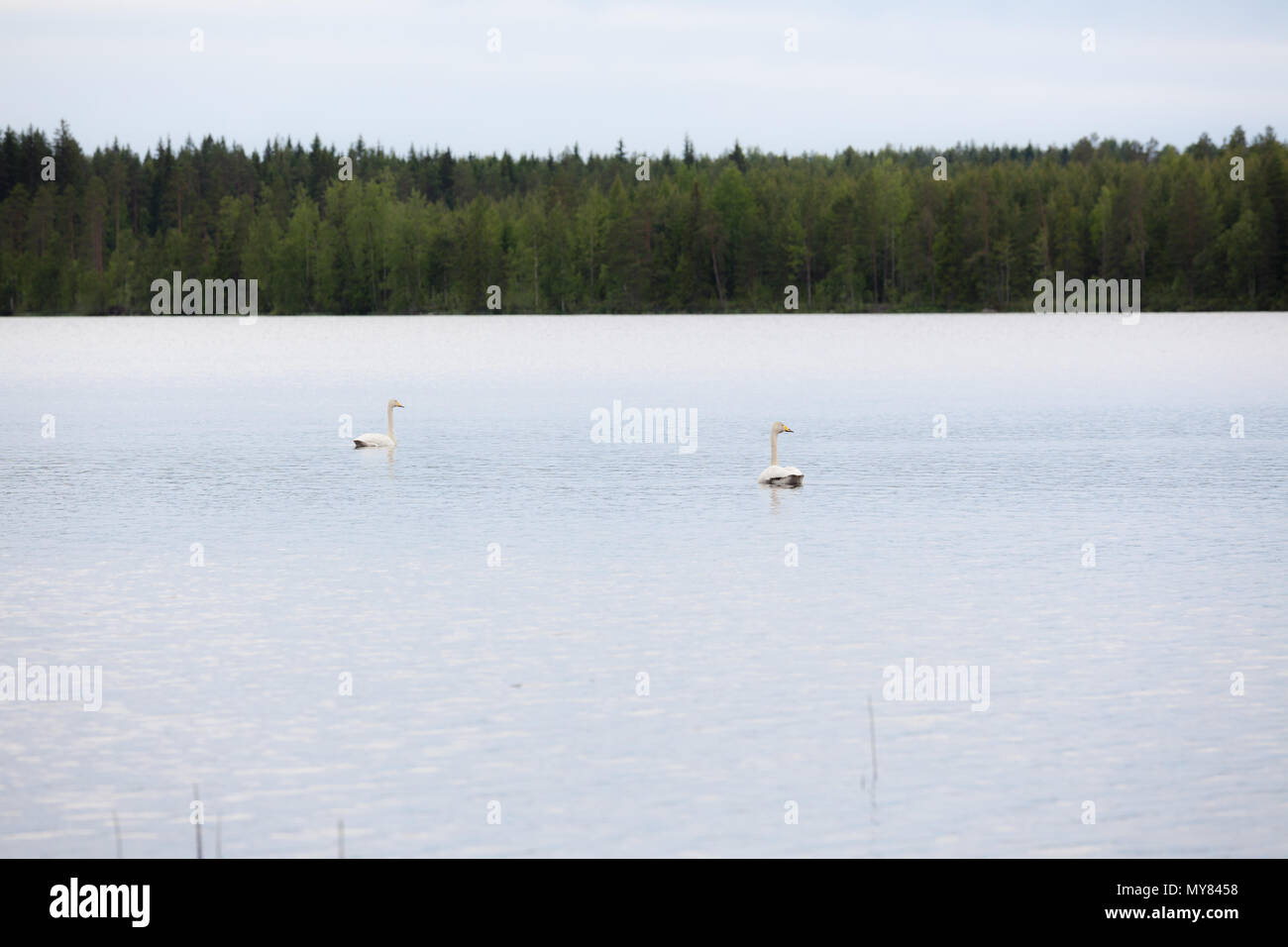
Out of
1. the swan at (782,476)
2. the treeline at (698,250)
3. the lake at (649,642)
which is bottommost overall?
the lake at (649,642)

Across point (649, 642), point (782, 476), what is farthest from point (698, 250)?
point (649, 642)

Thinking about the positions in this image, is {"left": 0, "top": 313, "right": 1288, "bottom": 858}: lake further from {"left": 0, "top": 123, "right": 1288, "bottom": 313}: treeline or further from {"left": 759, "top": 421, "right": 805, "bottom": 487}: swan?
{"left": 0, "top": 123, "right": 1288, "bottom": 313}: treeline

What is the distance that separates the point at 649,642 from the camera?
18.2 m

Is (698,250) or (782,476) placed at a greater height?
(698,250)

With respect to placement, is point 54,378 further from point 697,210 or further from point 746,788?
point 697,210

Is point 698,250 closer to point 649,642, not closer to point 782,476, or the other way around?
point 782,476

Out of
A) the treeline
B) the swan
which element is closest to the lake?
the swan

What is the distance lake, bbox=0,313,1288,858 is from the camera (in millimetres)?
12430

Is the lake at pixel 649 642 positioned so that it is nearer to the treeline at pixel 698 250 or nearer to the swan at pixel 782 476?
the swan at pixel 782 476

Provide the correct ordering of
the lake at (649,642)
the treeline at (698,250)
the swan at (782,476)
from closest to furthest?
the lake at (649,642) < the swan at (782,476) < the treeline at (698,250)

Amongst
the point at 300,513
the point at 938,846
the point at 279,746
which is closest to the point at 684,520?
the point at 300,513

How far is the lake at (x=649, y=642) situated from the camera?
489 inches

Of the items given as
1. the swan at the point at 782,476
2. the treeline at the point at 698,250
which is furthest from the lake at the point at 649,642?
the treeline at the point at 698,250

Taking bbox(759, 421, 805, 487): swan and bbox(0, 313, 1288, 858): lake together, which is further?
bbox(759, 421, 805, 487): swan
